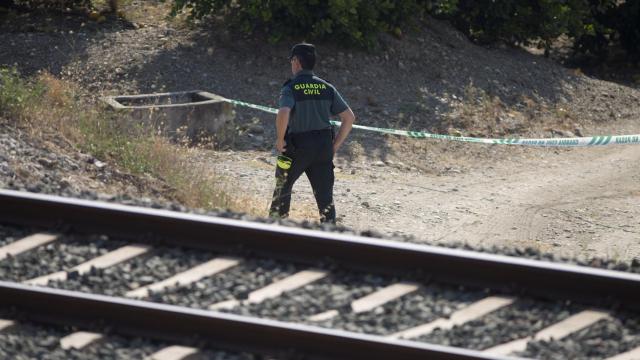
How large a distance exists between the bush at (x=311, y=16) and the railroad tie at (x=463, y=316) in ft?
29.7

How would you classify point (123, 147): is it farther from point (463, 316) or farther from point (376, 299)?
point (463, 316)

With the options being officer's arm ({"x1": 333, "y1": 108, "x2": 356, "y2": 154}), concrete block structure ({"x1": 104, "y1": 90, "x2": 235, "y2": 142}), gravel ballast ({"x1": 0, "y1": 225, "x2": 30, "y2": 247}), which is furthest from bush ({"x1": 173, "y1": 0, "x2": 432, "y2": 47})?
gravel ballast ({"x1": 0, "y1": 225, "x2": 30, "y2": 247})

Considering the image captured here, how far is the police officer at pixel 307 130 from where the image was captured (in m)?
8.01

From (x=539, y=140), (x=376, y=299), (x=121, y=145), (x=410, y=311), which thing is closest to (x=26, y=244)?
(x=376, y=299)

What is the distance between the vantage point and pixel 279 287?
5.60 m

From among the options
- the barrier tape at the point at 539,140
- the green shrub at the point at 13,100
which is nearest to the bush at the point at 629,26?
the barrier tape at the point at 539,140

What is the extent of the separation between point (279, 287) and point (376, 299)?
54 cm

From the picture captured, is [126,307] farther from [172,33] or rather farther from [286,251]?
[172,33]

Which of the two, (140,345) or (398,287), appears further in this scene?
(398,287)

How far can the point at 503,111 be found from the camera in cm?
1454

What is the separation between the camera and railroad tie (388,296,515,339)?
205 inches

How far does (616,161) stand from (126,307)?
951cm

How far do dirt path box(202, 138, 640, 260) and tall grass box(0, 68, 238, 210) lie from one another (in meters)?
1.04

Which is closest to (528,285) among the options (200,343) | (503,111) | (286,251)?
(286,251)
